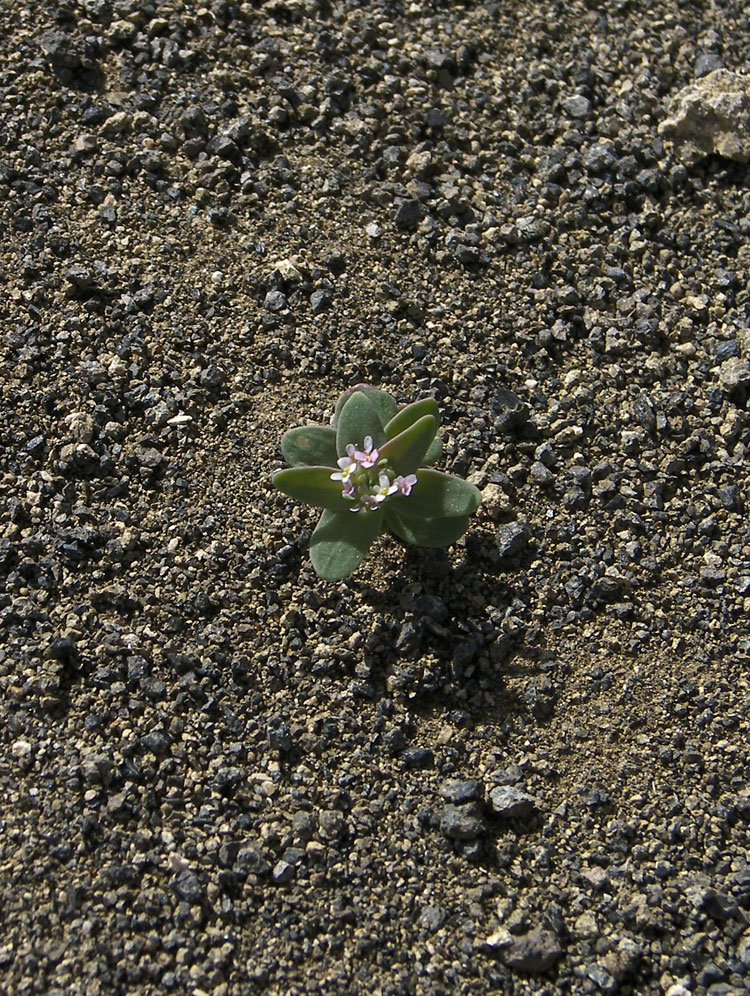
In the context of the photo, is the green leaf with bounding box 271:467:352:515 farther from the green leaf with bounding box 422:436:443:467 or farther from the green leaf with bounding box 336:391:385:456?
the green leaf with bounding box 422:436:443:467

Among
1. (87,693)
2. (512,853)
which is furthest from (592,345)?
(87,693)

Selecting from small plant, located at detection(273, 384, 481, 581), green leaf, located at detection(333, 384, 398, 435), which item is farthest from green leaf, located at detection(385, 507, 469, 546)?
green leaf, located at detection(333, 384, 398, 435)

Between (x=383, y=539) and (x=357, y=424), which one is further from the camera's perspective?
(x=383, y=539)

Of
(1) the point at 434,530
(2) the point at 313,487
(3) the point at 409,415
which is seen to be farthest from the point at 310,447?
(1) the point at 434,530

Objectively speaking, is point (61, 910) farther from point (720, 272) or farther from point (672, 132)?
point (672, 132)

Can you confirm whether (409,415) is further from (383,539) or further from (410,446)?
(383,539)
